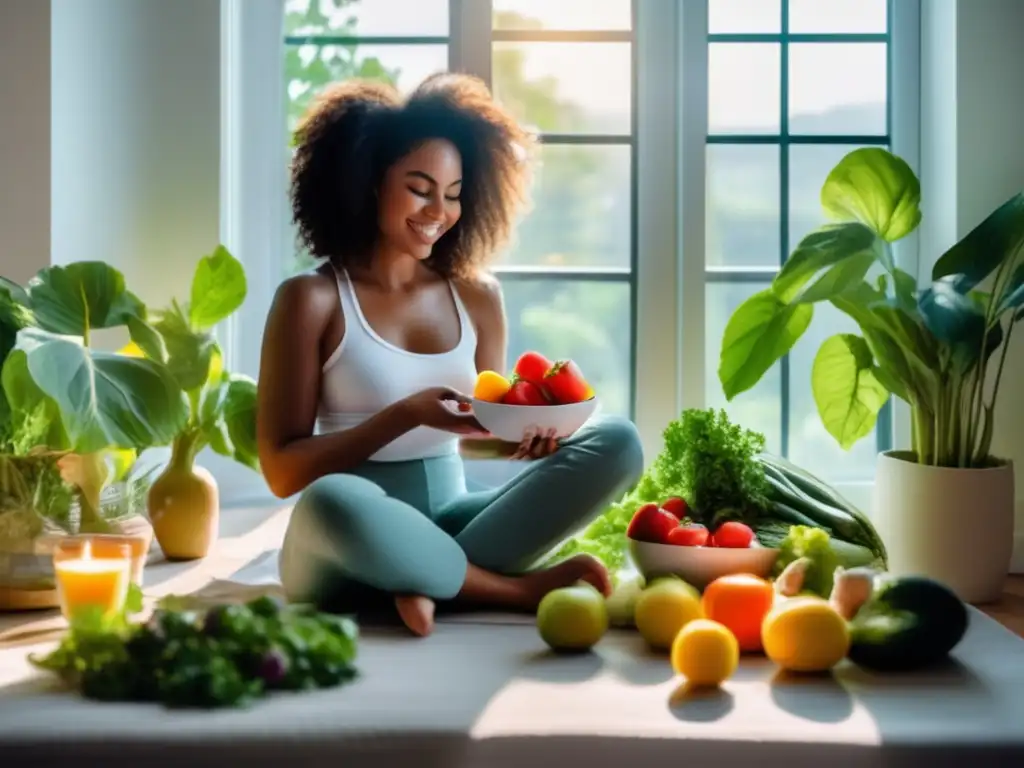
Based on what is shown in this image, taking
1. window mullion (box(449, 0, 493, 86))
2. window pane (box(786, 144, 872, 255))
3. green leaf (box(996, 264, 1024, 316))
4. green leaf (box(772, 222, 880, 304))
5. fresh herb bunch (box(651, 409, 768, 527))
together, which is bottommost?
fresh herb bunch (box(651, 409, 768, 527))

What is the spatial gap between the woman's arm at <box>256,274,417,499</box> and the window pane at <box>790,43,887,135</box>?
57.0 inches

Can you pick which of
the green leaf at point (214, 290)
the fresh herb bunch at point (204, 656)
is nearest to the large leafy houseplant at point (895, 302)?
the green leaf at point (214, 290)

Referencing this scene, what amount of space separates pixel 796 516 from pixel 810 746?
0.94 meters

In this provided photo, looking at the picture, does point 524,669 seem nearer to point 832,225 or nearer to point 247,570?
point 247,570

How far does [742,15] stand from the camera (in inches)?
121

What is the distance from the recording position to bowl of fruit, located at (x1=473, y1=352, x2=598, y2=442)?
1992mm

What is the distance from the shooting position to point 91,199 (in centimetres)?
265

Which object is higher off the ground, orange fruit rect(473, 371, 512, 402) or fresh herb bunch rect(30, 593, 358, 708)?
orange fruit rect(473, 371, 512, 402)

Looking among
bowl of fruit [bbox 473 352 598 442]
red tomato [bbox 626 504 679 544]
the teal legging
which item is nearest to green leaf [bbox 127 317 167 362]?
the teal legging

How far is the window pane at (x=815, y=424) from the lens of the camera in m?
3.13

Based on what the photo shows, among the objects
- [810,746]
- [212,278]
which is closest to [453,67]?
[212,278]

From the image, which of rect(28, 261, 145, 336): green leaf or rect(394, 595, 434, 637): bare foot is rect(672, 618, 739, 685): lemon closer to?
rect(394, 595, 434, 637): bare foot

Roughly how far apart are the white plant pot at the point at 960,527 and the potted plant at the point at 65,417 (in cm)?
142

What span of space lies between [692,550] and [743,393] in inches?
44.7
